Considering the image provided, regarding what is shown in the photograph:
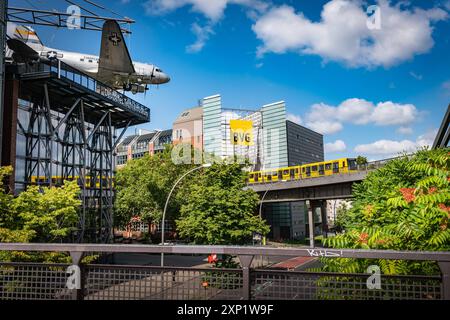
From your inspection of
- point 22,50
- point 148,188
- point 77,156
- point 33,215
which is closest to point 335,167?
point 148,188

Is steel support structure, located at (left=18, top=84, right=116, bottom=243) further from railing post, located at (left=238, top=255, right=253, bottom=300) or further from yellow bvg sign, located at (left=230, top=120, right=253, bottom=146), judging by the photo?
yellow bvg sign, located at (left=230, top=120, right=253, bottom=146)

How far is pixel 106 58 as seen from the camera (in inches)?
1513

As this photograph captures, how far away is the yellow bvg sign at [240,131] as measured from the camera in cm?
8125

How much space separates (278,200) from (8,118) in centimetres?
3605

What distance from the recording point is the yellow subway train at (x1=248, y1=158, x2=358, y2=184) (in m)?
44.7

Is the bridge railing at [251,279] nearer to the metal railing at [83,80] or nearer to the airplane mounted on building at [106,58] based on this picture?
the metal railing at [83,80]

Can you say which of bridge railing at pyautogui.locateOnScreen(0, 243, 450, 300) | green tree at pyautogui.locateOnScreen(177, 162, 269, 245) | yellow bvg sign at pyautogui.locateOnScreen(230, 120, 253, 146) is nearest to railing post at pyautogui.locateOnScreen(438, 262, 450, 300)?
bridge railing at pyautogui.locateOnScreen(0, 243, 450, 300)

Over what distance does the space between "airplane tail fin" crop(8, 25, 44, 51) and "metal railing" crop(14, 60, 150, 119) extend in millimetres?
4116

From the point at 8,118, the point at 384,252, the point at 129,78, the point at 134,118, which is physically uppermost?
the point at 129,78

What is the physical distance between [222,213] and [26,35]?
24849 mm

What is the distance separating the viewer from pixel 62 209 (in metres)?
22.2

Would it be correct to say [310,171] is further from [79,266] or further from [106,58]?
[79,266]
